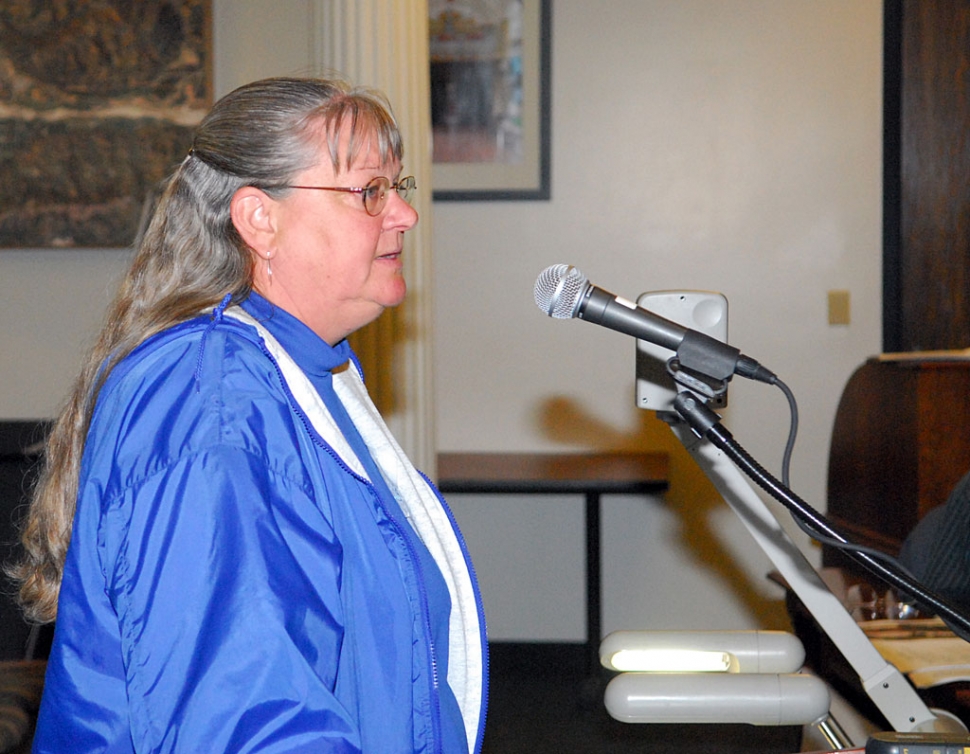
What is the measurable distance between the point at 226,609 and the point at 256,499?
0.10 meters

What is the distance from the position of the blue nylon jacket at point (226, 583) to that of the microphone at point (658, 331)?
30cm

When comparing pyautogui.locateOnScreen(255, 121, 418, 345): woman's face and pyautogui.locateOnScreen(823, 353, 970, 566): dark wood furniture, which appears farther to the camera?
pyautogui.locateOnScreen(823, 353, 970, 566): dark wood furniture

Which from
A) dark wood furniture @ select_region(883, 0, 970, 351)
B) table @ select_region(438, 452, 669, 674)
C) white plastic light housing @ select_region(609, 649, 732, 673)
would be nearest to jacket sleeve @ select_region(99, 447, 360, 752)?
white plastic light housing @ select_region(609, 649, 732, 673)

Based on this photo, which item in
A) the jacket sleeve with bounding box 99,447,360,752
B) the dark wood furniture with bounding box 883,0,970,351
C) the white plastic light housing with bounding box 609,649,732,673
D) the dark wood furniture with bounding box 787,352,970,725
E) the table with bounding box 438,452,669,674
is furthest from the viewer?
the dark wood furniture with bounding box 883,0,970,351

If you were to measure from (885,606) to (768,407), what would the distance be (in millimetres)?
1559

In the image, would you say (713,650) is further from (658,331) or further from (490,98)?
(490,98)

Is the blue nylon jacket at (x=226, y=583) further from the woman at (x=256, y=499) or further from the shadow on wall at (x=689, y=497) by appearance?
the shadow on wall at (x=689, y=497)

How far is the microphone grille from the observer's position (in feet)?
3.46

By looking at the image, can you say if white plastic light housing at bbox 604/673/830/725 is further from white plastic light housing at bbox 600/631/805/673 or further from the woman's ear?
the woman's ear

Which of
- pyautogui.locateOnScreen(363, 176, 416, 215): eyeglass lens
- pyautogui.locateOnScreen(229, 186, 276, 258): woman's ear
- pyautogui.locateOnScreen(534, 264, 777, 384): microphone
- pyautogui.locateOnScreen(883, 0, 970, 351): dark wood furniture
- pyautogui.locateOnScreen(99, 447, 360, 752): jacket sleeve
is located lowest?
pyautogui.locateOnScreen(99, 447, 360, 752): jacket sleeve

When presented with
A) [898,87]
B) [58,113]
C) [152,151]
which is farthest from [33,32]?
[898,87]

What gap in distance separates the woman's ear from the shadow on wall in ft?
8.73

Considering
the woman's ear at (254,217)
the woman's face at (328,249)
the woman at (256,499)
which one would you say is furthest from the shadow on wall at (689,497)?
the woman's ear at (254,217)

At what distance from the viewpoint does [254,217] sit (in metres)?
1.18
